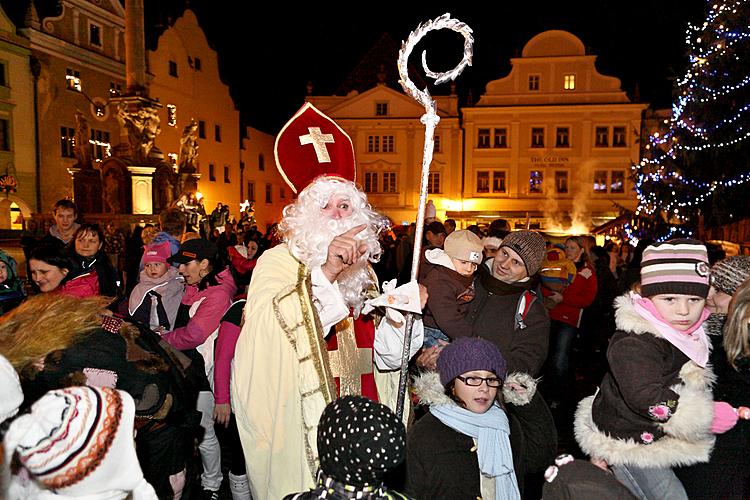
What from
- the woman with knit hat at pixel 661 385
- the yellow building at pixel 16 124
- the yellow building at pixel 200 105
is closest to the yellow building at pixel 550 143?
the yellow building at pixel 200 105

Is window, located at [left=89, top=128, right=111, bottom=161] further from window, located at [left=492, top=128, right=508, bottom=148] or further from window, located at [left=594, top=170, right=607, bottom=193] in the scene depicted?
window, located at [left=594, top=170, right=607, bottom=193]

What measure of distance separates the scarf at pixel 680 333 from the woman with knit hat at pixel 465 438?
2.60 ft

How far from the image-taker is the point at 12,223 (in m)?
25.2

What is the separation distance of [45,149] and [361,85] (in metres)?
22.1

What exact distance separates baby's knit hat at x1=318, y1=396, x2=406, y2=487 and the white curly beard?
1.20 metres

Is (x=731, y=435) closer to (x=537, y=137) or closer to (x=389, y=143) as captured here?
(x=537, y=137)

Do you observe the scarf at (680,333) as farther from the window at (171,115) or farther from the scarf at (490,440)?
the window at (171,115)

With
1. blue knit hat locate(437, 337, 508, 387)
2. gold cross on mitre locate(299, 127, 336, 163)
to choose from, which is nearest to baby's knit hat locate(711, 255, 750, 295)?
blue knit hat locate(437, 337, 508, 387)

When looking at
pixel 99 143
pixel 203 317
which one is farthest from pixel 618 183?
pixel 203 317

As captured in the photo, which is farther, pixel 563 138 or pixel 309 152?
pixel 563 138

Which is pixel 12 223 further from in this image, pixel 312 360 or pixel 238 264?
pixel 312 360

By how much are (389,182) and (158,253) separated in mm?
32457

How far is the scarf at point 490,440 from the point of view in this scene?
2.84 m

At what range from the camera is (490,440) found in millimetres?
2873
